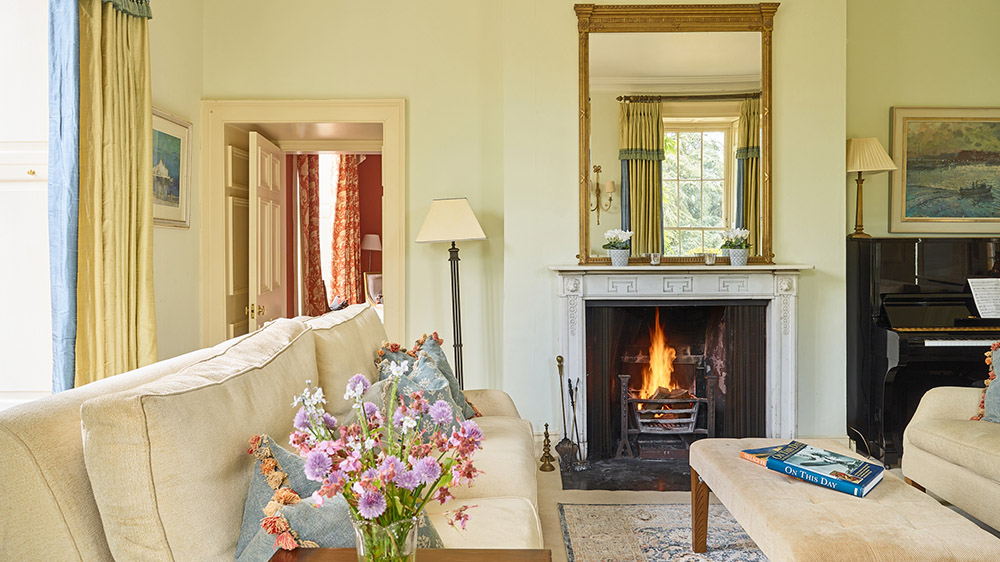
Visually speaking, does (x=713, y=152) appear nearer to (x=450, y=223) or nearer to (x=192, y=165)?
(x=450, y=223)

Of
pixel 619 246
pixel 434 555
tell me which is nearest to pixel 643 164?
pixel 619 246

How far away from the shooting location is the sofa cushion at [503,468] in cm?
222

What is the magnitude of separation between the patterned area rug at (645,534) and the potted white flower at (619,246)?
4.51ft

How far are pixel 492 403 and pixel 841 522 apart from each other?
5.37 ft

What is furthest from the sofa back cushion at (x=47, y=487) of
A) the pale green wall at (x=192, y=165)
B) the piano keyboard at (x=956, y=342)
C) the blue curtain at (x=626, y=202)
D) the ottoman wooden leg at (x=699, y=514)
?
the piano keyboard at (x=956, y=342)

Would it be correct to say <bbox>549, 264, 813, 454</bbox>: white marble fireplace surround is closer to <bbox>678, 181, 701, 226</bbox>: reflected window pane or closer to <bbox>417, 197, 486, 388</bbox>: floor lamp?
<bbox>678, 181, 701, 226</bbox>: reflected window pane

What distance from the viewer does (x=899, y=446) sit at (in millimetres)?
3932

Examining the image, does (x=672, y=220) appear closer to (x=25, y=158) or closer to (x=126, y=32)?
(x=126, y=32)

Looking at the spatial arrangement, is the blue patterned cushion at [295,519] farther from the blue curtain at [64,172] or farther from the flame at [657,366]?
the flame at [657,366]

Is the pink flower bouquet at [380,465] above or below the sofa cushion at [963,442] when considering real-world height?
above

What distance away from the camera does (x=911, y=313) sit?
3896mm

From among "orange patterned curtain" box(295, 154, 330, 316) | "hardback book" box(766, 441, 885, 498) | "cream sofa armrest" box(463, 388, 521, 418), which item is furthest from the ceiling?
"orange patterned curtain" box(295, 154, 330, 316)

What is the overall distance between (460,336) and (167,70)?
222 centimetres

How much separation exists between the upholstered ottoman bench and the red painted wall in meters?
6.75
